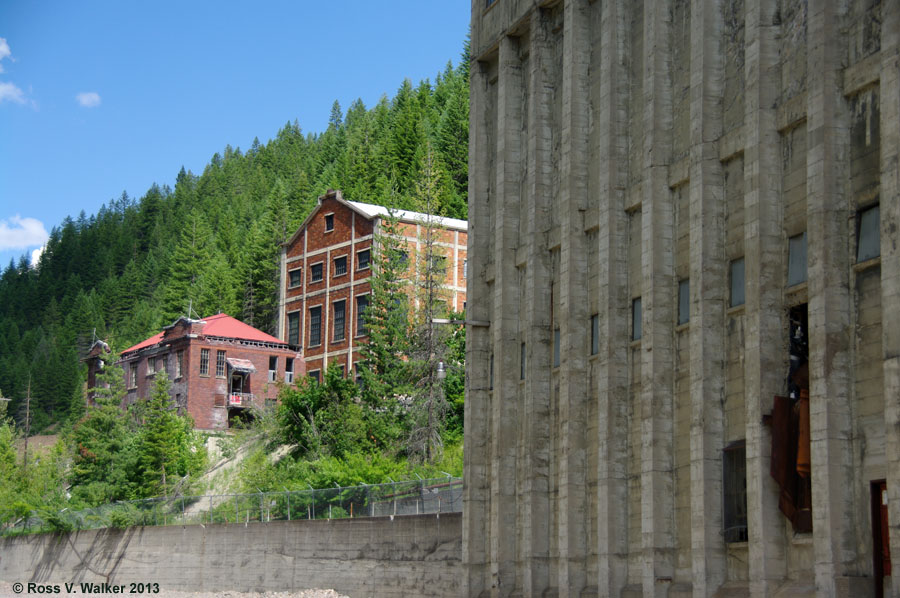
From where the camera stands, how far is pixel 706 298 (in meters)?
23.9

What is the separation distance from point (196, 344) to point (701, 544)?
2647 inches

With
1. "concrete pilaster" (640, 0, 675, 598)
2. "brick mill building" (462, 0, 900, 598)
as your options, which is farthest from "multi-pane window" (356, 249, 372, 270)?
"concrete pilaster" (640, 0, 675, 598)

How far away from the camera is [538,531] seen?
30.2m

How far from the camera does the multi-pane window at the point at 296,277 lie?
86312 millimetres

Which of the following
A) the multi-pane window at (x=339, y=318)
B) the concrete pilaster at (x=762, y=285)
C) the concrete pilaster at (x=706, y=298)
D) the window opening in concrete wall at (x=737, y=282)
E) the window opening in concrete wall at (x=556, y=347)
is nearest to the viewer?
the concrete pilaster at (x=762, y=285)

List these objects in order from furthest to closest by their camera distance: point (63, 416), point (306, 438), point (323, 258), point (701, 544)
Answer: point (63, 416), point (323, 258), point (306, 438), point (701, 544)

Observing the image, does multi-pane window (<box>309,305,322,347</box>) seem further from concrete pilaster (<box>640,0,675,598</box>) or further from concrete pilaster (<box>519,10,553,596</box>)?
concrete pilaster (<box>640,0,675,598</box>)

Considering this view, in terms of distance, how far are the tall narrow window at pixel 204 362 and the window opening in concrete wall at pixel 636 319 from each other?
206 ft

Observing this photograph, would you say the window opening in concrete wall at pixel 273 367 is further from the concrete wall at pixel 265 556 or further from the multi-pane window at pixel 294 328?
the concrete wall at pixel 265 556

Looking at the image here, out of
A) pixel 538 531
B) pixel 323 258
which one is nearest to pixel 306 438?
pixel 323 258

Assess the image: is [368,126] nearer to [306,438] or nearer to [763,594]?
[306,438]

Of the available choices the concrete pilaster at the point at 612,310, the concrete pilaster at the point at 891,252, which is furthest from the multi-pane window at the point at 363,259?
the concrete pilaster at the point at 891,252

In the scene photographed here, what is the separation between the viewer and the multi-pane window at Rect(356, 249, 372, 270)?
261ft

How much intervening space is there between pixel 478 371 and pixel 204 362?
180ft
